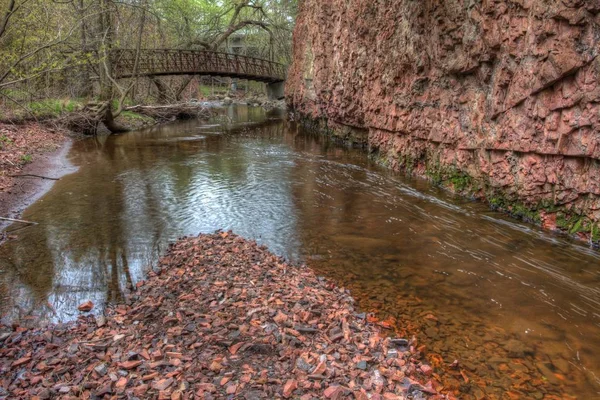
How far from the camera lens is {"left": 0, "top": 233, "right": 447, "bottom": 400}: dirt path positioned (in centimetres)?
316

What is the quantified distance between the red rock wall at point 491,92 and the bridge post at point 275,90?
978 inches

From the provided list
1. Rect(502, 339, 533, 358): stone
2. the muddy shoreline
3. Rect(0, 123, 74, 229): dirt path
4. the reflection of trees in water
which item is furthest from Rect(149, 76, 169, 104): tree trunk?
Rect(502, 339, 533, 358): stone

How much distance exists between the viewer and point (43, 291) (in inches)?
204

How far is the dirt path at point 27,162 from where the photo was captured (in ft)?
28.6

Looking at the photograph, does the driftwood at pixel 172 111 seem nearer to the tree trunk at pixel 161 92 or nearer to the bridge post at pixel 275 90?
the tree trunk at pixel 161 92

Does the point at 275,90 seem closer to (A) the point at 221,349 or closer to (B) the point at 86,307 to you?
(B) the point at 86,307

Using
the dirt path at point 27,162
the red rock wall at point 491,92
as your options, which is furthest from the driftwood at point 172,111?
the red rock wall at point 491,92

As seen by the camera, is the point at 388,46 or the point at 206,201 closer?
the point at 206,201

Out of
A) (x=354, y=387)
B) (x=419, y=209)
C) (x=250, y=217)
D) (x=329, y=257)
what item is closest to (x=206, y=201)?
(x=250, y=217)

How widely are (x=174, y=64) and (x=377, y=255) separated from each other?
24.1 meters

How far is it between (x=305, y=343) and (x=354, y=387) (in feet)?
2.32

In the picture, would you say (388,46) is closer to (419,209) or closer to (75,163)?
(419,209)

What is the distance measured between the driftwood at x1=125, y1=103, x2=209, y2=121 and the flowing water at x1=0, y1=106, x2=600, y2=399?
40.6 ft

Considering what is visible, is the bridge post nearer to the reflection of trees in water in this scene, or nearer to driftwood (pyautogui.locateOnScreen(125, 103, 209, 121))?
driftwood (pyautogui.locateOnScreen(125, 103, 209, 121))
